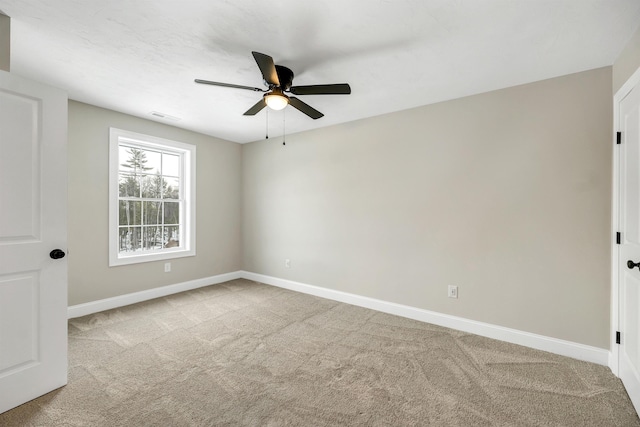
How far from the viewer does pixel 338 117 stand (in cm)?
367

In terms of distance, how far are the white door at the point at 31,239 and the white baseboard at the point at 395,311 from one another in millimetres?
1611

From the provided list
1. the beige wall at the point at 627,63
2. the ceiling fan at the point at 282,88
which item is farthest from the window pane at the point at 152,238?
the beige wall at the point at 627,63

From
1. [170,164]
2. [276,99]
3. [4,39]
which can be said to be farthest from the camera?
[170,164]

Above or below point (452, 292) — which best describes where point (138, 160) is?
above

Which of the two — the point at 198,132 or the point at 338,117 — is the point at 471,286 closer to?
the point at 338,117

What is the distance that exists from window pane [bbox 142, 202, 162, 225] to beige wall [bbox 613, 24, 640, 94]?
518 centimetres

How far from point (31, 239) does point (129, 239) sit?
2127 mm

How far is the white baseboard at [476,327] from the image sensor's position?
2.38 metres

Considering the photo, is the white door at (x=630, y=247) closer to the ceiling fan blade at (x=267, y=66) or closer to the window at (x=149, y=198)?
the ceiling fan blade at (x=267, y=66)

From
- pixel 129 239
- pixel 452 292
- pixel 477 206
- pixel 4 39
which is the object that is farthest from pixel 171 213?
pixel 477 206

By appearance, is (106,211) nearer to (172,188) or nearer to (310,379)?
(172,188)

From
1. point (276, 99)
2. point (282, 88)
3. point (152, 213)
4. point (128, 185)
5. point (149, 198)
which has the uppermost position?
point (282, 88)

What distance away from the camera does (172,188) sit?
4336 mm

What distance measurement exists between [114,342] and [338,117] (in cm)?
348
